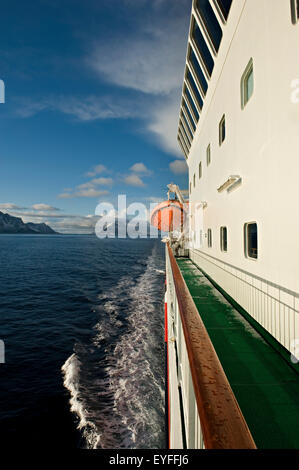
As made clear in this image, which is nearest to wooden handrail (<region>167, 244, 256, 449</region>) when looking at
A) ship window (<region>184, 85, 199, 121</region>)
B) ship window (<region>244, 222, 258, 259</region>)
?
ship window (<region>244, 222, 258, 259</region>)

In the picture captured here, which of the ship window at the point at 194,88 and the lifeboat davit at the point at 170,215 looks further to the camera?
the lifeboat davit at the point at 170,215

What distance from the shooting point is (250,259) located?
5984 millimetres

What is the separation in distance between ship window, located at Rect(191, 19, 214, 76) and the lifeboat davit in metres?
10.7

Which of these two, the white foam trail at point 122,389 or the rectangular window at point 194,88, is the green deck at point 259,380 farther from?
the rectangular window at point 194,88

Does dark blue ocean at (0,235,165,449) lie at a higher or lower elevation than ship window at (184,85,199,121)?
lower

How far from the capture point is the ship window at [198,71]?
10438 millimetres

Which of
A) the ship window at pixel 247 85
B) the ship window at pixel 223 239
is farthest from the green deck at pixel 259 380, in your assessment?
the ship window at pixel 247 85

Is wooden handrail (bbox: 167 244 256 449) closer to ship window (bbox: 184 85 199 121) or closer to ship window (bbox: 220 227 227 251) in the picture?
ship window (bbox: 220 227 227 251)

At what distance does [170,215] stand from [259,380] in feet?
53.2

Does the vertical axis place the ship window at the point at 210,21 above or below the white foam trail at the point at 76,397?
above

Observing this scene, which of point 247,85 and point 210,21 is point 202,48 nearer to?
point 210,21

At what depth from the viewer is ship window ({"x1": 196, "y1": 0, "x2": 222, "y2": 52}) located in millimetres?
7832

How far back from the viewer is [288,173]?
3975mm
